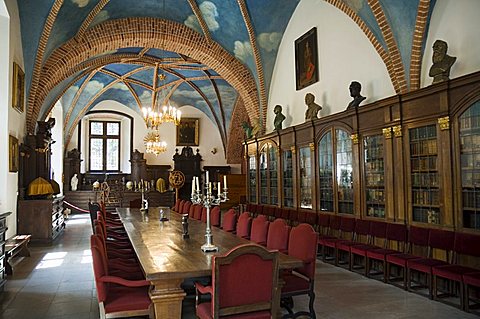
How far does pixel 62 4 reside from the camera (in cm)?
888

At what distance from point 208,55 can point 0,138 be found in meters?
6.27

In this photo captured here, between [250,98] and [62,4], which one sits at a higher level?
[62,4]

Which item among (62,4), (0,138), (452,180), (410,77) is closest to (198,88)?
(62,4)

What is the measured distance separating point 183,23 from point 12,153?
5.95 m

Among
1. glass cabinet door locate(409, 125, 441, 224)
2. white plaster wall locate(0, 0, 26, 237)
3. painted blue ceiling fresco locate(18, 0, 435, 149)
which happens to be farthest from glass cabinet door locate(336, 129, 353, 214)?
white plaster wall locate(0, 0, 26, 237)

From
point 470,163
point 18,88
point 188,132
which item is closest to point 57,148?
point 188,132

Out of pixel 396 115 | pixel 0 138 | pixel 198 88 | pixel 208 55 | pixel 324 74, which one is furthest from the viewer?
pixel 198 88

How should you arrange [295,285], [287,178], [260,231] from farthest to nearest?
1. [287,178]
2. [260,231]
3. [295,285]

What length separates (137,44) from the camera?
39.1ft

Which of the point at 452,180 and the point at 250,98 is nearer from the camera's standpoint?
the point at 452,180

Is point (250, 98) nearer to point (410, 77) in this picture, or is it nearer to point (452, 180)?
point (410, 77)

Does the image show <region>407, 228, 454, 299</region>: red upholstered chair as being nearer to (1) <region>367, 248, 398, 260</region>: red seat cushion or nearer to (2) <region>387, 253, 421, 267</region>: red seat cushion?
(2) <region>387, 253, 421, 267</region>: red seat cushion

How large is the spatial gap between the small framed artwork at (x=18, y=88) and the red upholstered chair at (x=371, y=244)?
7.15 m

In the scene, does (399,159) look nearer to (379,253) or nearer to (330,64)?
(379,253)
